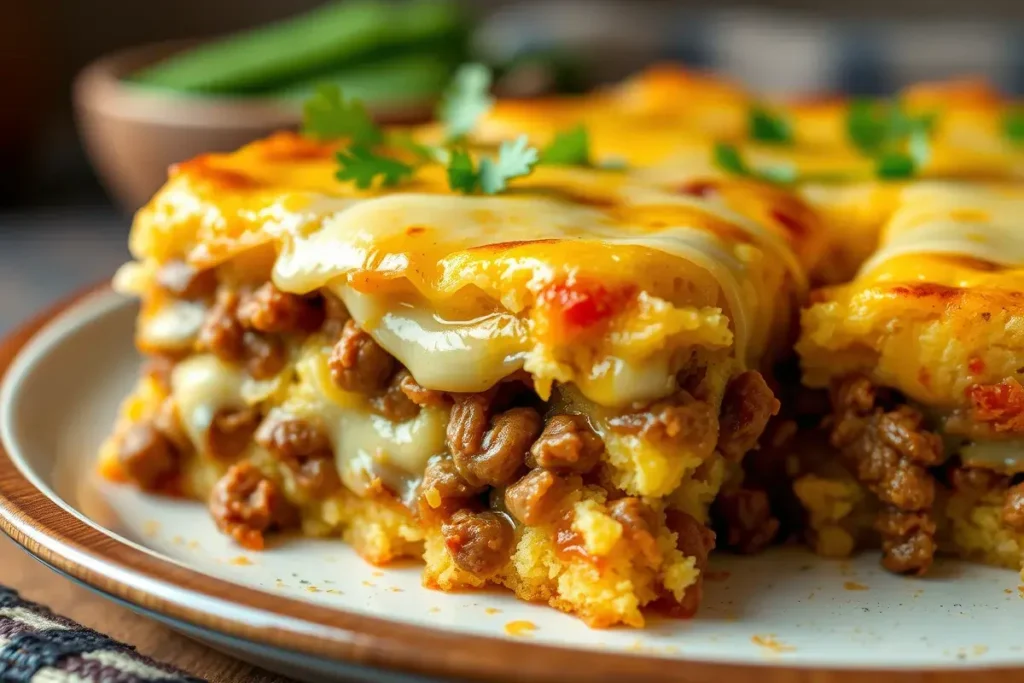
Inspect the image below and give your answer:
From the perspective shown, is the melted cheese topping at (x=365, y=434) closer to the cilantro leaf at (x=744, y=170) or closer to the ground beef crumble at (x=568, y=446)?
the ground beef crumble at (x=568, y=446)

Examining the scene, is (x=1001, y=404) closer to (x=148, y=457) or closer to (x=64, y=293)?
(x=148, y=457)

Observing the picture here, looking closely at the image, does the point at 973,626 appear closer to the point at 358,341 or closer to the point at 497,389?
the point at 497,389

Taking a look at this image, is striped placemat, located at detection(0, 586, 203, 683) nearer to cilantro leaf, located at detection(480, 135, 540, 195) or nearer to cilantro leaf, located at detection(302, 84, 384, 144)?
cilantro leaf, located at detection(480, 135, 540, 195)

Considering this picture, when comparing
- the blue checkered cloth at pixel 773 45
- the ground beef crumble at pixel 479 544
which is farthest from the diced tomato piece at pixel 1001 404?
the blue checkered cloth at pixel 773 45

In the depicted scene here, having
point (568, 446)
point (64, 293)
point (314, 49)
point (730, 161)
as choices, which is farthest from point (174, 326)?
point (314, 49)

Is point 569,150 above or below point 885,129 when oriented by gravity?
above

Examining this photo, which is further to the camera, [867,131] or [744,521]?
[867,131]
